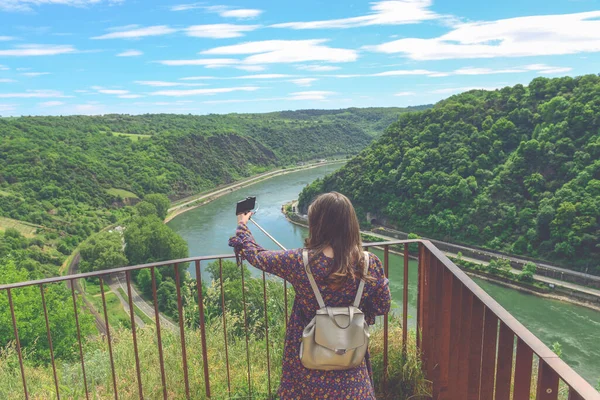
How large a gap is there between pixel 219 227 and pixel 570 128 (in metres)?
23.6

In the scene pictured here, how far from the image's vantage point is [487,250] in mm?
24688

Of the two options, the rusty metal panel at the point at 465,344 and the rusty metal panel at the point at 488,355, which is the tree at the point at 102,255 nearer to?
the rusty metal panel at the point at 465,344

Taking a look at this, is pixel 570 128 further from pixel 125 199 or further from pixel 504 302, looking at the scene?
pixel 125 199

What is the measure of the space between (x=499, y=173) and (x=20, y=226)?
30844mm

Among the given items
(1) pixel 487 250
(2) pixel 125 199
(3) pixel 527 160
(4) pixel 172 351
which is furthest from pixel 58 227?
(4) pixel 172 351

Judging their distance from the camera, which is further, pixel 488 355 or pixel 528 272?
pixel 528 272

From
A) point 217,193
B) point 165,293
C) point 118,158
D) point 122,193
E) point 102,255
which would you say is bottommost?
point 165,293

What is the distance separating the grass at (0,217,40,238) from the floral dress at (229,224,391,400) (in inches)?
1279

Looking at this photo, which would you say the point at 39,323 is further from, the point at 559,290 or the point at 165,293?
the point at 559,290

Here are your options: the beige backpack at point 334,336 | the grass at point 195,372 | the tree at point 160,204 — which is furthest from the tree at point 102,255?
the beige backpack at point 334,336

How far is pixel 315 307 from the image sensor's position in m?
1.36

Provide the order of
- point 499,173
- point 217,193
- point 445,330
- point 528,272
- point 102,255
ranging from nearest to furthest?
point 445,330, point 528,272, point 102,255, point 499,173, point 217,193

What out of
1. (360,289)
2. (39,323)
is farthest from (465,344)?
(39,323)

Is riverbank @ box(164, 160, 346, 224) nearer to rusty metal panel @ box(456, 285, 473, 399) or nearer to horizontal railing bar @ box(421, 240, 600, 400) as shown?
rusty metal panel @ box(456, 285, 473, 399)
